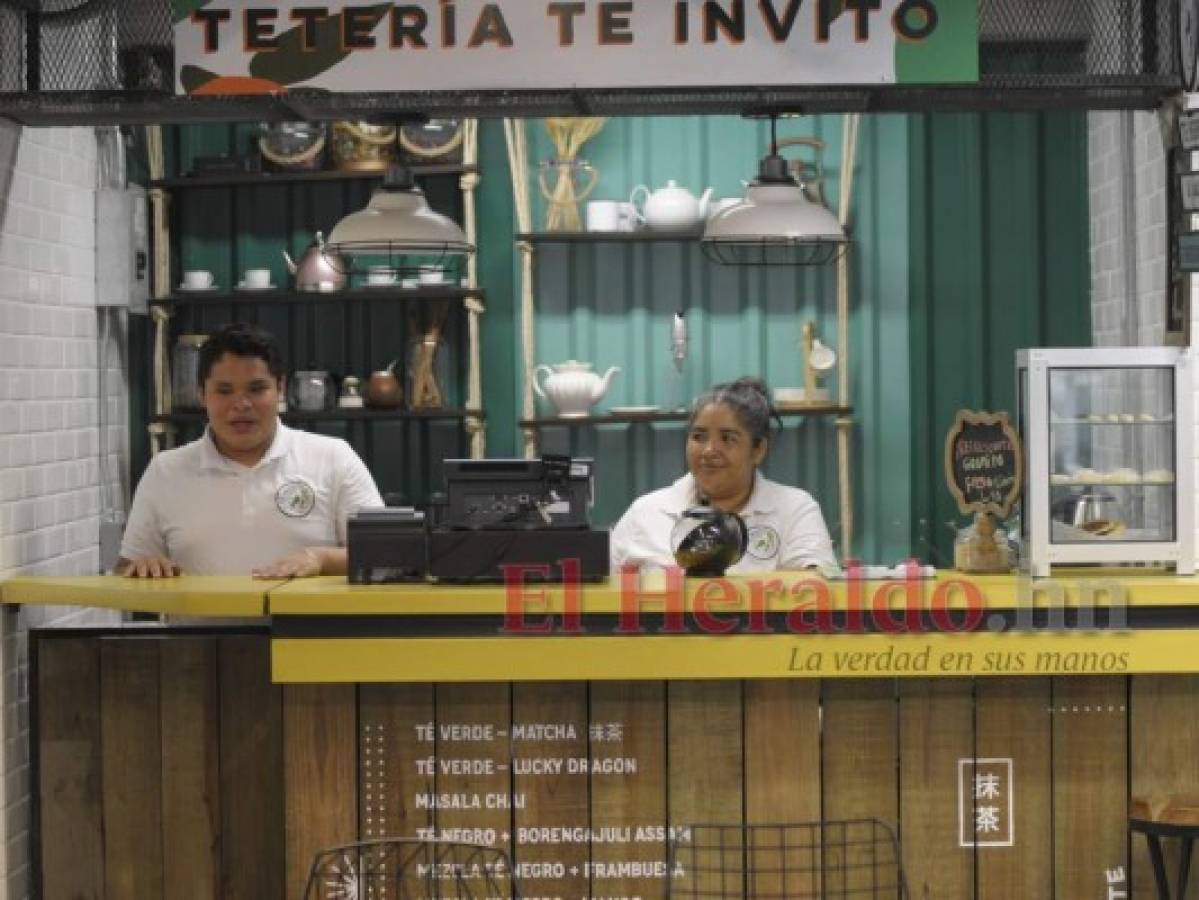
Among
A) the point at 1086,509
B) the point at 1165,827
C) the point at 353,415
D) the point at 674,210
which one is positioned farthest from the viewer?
the point at 353,415

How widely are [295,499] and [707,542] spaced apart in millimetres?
1418

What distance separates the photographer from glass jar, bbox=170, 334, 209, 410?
25.3 feet

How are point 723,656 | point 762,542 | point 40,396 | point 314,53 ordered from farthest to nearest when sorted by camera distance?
point 762,542 → point 40,396 → point 314,53 → point 723,656

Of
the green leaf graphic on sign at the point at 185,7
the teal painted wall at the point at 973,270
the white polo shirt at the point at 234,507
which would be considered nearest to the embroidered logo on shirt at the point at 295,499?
A: the white polo shirt at the point at 234,507

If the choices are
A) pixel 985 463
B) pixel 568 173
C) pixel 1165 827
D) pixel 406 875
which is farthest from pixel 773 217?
pixel 568 173

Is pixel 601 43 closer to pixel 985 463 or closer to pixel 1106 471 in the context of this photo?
pixel 985 463

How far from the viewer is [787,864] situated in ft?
16.0

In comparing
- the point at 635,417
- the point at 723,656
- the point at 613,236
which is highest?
the point at 613,236

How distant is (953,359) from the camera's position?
7.68 meters

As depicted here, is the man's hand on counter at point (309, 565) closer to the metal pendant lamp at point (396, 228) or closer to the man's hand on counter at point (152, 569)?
the man's hand on counter at point (152, 569)

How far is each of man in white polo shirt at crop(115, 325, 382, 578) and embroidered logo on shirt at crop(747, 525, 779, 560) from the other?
1.19 m

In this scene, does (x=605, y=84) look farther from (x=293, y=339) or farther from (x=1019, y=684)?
(x=293, y=339)

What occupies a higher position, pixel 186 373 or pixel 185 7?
pixel 185 7

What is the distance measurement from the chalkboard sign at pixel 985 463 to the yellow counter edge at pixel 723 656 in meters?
0.41
